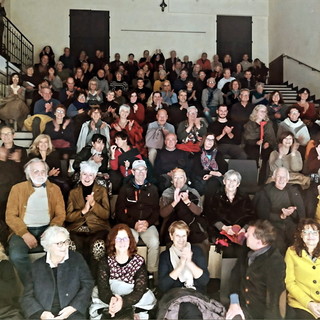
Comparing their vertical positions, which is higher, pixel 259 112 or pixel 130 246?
pixel 259 112

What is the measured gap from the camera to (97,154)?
13.8ft

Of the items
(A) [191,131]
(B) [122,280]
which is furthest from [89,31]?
(B) [122,280]

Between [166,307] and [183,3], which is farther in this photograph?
[183,3]

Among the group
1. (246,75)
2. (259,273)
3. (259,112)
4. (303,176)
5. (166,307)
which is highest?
(246,75)

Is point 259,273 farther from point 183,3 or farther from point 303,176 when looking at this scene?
point 183,3

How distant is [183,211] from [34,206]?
1162mm

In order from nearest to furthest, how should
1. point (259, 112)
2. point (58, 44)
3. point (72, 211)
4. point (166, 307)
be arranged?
point (166, 307) → point (72, 211) → point (259, 112) → point (58, 44)

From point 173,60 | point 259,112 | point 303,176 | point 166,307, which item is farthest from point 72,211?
point 173,60

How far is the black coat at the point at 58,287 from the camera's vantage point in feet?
8.81

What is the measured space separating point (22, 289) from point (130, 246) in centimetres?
75

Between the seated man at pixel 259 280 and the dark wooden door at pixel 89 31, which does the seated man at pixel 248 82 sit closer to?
the dark wooden door at pixel 89 31

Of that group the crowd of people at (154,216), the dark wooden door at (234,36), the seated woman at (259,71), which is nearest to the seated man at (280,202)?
the crowd of people at (154,216)

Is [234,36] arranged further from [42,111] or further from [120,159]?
[120,159]

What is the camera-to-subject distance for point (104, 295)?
277 cm
